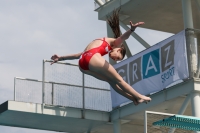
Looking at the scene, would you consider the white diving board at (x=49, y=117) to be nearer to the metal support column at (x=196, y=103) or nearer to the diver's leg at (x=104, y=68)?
the metal support column at (x=196, y=103)

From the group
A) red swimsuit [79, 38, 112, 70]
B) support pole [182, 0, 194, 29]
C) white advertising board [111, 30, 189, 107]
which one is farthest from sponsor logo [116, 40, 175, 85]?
red swimsuit [79, 38, 112, 70]

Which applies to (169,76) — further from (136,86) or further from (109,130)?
(109,130)

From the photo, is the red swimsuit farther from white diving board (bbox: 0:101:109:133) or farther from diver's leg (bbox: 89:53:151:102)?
white diving board (bbox: 0:101:109:133)

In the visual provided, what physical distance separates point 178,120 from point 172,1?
1003 cm

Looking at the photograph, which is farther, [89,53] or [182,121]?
[182,121]

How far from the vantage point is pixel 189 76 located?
76.6 ft

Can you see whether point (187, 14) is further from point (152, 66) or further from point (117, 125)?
point (117, 125)

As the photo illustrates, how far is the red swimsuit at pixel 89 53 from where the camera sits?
35.2 feet

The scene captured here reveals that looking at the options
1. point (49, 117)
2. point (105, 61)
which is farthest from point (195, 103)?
point (105, 61)

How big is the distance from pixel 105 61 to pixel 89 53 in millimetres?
303

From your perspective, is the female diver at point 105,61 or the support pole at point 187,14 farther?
the support pole at point 187,14

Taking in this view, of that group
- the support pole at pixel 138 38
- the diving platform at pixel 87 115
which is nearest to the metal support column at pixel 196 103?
the diving platform at pixel 87 115

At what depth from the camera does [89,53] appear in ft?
35.4

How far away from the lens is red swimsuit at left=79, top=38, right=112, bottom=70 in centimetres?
1073
